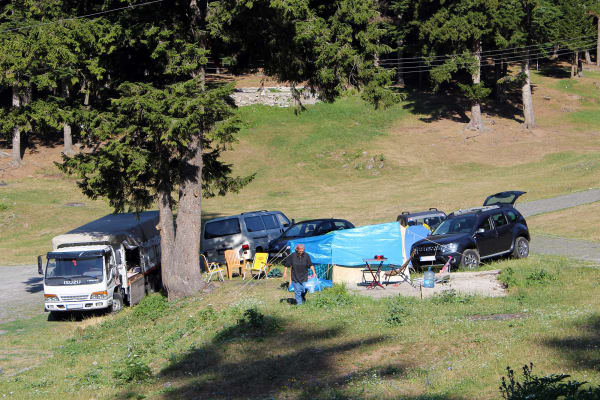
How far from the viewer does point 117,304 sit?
21.2 meters

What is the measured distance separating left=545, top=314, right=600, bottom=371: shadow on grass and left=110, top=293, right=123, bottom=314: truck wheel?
14.7 m

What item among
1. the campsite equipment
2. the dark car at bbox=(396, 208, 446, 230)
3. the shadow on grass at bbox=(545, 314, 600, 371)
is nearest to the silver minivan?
the dark car at bbox=(396, 208, 446, 230)

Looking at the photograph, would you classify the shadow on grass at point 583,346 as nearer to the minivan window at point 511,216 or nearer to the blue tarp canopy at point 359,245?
the blue tarp canopy at point 359,245

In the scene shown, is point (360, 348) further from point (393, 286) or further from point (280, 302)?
point (393, 286)

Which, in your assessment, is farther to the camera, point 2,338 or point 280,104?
point 280,104

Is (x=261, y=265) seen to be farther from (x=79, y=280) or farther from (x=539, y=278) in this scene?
(x=539, y=278)

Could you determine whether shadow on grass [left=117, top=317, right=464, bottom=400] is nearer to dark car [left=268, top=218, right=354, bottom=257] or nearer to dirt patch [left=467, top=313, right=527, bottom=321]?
dirt patch [left=467, top=313, right=527, bottom=321]

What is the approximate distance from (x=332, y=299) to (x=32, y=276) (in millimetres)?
18595

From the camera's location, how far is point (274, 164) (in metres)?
54.0

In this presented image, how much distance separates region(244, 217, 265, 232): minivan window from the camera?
25.4 metres

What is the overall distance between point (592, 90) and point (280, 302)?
65.7 m

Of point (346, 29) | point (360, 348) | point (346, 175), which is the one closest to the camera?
point (360, 348)

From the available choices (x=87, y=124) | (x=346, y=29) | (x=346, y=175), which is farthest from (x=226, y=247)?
(x=346, y=175)

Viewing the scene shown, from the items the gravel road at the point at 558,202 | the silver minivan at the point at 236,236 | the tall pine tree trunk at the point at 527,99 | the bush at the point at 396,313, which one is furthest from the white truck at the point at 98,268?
the tall pine tree trunk at the point at 527,99
